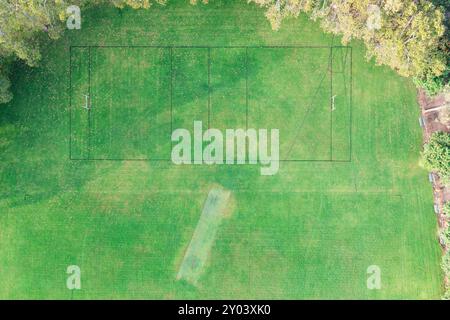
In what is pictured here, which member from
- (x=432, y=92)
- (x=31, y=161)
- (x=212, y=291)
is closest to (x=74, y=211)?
(x=31, y=161)

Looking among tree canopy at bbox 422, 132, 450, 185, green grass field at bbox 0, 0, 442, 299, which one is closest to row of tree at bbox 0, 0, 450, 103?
green grass field at bbox 0, 0, 442, 299

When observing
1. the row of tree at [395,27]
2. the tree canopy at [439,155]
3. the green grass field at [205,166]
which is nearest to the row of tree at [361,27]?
the row of tree at [395,27]

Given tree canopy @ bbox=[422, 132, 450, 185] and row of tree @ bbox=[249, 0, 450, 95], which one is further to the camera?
tree canopy @ bbox=[422, 132, 450, 185]

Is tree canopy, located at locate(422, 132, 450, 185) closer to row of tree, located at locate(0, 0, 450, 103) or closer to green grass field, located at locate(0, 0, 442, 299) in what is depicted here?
green grass field, located at locate(0, 0, 442, 299)

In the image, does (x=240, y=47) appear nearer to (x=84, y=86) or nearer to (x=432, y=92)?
(x=84, y=86)

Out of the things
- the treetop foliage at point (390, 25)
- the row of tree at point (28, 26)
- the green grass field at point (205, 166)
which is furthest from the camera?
the green grass field at point (205, 166)

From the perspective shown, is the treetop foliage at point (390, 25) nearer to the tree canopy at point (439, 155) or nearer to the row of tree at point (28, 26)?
the tree canopy at point (439, 155)

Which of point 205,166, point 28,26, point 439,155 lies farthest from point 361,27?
point 28,26

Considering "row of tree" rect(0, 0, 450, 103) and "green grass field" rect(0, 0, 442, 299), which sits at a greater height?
"row of tree" rect(0, 0, 450, 103)

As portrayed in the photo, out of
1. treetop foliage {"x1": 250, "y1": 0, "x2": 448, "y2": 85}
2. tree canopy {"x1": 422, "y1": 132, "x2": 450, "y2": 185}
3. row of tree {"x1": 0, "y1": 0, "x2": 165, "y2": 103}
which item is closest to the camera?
treetop foliage {"x1": 250, "y1": 0, "x2": 448, "y2": 85}
